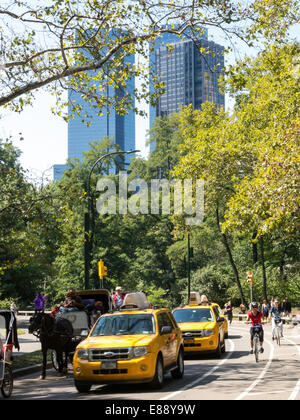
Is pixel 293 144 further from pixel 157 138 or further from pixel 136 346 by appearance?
pixel 157 138

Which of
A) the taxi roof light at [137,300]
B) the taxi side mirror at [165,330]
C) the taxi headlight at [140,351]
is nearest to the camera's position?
the taxi headlight at [140,351]

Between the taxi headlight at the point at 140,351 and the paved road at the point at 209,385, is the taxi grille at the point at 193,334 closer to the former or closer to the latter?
the paved road at the point at 209,385

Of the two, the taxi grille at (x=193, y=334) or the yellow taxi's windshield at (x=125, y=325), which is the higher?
the yellow taxi's windshield at (x=125, y=325)

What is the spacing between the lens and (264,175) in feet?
78.2

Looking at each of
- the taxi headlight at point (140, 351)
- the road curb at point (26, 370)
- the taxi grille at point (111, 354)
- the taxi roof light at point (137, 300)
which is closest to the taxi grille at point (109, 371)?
the taxi grille at point (111, 354)

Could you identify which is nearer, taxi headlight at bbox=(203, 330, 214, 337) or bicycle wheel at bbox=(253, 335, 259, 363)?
bicycle wheel at bbox=(253, 335, 259, 363)

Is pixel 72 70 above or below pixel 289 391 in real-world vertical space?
above

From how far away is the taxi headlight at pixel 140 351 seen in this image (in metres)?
12.9

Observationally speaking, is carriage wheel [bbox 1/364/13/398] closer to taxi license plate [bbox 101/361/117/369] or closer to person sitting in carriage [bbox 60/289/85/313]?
taxi license plate [bbox 101/361/117/369]

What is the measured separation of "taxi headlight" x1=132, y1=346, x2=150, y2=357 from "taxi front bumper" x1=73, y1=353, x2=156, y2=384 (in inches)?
3.0

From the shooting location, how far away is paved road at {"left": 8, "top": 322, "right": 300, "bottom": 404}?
11.9m

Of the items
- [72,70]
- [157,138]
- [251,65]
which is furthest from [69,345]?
[157,138]

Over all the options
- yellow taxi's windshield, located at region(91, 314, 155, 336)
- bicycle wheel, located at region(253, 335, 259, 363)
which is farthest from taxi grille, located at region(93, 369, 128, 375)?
bicycle wheel, located at region(253, 335, 259, 363)
